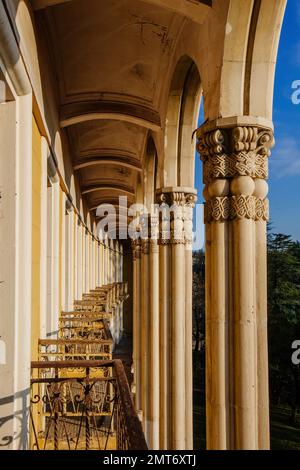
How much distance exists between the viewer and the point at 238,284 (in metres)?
Result: 3.53

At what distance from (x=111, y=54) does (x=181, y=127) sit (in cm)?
152

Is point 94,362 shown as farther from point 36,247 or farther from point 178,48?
point 178,48

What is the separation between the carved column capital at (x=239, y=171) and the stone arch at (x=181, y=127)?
314 cm

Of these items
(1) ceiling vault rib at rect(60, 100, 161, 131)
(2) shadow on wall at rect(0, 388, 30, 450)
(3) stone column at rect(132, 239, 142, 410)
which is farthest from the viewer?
(3) stone column at rect(132, 239, 142, 410)

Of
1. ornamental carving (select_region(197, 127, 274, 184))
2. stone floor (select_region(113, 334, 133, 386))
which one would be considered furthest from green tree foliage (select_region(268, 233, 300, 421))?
ornamental carving (select_region(197, 127, 274, 184))

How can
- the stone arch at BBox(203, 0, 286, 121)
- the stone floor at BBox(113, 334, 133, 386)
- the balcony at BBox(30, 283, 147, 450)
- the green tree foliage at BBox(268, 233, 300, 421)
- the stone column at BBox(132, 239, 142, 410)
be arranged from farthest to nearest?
the stone floor at BBox(113, 334, 133, 386)
the green tree foliage at BBox(268, 233, 300, 421)
the stone column at BBox(132, 239, 142, 410)
the stone arch at BBox(203, 0, 286, 121)
the balcony at BBox(30, 283, 147, 450)

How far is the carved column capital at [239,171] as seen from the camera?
138 inches

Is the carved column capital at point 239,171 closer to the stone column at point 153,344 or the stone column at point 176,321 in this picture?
the stone column at point 176,321

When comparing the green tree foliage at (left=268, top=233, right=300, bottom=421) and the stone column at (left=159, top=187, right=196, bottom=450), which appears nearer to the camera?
the stone column at (left=159, top=187, right=196, bottom=450)

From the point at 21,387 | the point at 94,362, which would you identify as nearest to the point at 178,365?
the point at 94,362

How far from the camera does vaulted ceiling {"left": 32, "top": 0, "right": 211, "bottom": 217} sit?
5438mm

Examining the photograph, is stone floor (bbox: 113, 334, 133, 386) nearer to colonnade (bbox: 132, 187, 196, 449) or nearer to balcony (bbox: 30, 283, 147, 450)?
colonnade (bbox: 132, 187, 196, 449)

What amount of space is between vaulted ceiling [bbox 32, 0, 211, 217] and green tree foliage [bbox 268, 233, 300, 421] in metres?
17.1

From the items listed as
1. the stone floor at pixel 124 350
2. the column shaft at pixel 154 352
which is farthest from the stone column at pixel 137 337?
the stone floor at pixel 124 350
